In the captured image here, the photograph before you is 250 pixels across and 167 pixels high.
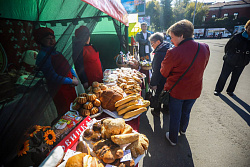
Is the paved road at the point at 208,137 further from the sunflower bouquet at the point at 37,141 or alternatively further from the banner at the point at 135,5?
the banner at the point at 135,5

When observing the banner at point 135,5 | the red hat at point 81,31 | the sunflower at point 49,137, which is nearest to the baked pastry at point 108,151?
the sunflower at point 49,137

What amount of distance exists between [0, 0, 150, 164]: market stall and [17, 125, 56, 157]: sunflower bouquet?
0.05m

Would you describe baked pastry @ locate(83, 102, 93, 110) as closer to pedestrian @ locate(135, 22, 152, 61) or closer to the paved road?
the paved road

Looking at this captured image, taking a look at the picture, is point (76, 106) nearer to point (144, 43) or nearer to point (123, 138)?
point (123, 138)

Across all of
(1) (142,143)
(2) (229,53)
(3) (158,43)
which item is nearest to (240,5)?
(2) (229,53)

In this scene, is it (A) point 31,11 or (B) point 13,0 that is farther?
(A) point 31,11

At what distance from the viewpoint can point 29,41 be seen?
7.27 feet

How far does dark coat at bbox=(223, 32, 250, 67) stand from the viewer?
3582mm

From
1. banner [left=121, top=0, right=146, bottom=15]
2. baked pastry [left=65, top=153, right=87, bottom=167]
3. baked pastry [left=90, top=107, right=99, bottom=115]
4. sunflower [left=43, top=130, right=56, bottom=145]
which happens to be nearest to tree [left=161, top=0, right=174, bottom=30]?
banner [left=121, top=0, right=146, bottom=15]

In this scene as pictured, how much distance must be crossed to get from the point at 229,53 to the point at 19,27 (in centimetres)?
613

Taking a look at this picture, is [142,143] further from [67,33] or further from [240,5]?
[240,5]

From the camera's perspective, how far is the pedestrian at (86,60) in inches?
94.9

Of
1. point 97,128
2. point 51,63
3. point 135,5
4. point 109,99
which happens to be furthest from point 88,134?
point 135,5

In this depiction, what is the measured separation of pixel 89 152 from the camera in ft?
3.56
